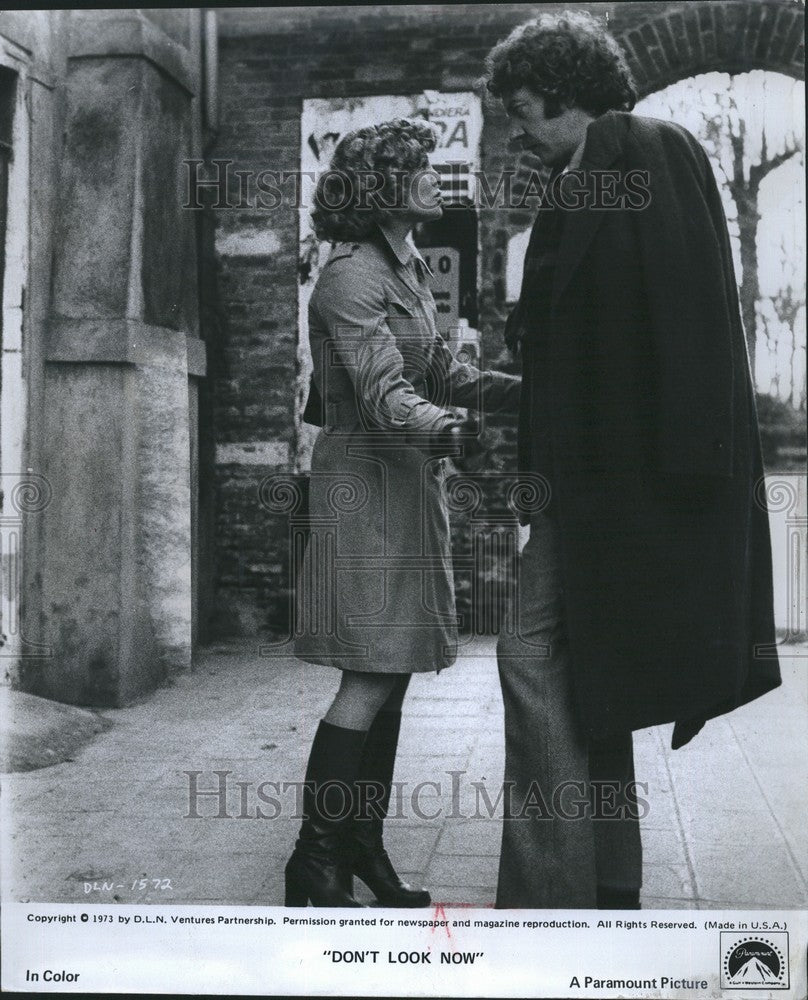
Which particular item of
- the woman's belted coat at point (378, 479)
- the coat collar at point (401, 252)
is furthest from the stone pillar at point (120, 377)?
the coat collar at point (401, 252)

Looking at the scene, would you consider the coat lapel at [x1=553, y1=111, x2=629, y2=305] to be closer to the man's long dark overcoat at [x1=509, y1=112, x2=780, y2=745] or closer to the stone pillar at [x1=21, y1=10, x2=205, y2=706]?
the man's long dark overcoat at [x1=509, y1=112, x2=780, y2=745]

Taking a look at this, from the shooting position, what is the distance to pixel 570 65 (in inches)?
109

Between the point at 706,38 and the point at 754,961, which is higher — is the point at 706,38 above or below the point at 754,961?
above

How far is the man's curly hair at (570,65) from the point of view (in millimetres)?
2777

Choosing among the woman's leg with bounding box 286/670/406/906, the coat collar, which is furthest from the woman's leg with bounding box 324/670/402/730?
the coat collar

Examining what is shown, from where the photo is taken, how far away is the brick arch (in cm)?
282

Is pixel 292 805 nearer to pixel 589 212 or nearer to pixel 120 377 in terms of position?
pixel 120 377

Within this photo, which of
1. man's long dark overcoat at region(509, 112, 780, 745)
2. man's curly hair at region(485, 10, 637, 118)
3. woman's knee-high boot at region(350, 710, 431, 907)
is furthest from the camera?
woman's knee-high boot at region(350, 710, 431, 907)

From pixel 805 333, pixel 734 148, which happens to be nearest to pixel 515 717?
pixel 805 333

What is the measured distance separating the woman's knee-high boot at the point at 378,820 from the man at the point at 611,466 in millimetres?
266

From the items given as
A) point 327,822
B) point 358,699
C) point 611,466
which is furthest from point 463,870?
point 611,466

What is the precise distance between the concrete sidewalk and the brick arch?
54.4 inches

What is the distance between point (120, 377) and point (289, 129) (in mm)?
739

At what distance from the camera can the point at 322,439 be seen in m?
2.89
